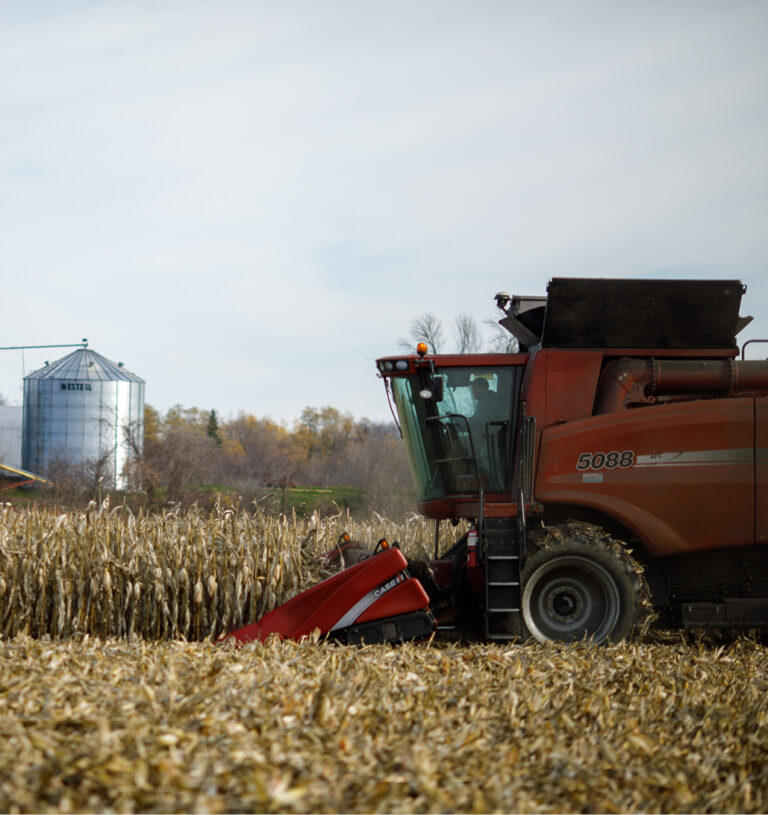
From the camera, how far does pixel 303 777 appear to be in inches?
116

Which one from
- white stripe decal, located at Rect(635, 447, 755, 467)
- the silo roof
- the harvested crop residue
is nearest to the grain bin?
the silo roof

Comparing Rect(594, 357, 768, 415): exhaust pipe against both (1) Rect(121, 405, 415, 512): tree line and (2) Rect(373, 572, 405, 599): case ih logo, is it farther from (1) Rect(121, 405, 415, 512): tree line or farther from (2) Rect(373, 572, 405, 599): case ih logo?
(1) Rect(121, 405, 415, 512): tree line

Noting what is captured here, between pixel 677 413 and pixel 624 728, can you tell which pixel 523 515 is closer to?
pixel 677 413

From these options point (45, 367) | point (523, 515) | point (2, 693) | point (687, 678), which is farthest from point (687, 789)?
point (45, 367)

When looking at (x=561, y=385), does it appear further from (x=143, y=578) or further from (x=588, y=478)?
(x=143, y=578)

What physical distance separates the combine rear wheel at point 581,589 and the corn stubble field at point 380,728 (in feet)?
0.89

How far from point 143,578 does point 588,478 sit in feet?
11.7

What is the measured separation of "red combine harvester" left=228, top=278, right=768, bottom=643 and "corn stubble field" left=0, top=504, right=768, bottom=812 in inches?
17.1

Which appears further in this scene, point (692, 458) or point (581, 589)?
point (692, 458)

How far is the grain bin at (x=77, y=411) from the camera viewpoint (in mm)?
29234

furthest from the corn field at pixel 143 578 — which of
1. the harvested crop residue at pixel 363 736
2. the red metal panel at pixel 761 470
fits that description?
the red metal panel at pixel 761 470

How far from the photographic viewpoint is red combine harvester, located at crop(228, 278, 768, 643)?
633 cm

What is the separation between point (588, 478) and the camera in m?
6.72

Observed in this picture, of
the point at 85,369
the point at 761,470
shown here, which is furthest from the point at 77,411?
the point at 761,470
